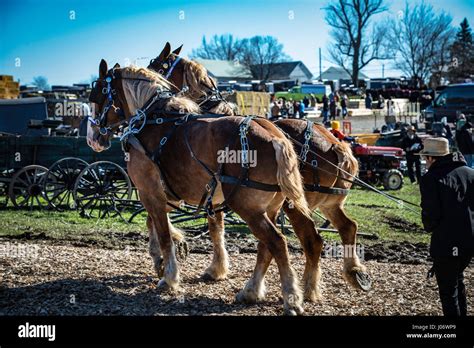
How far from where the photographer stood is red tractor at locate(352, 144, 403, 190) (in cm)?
1733

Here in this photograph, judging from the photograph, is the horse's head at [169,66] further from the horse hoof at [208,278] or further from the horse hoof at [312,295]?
the horse hoof at [312,295]

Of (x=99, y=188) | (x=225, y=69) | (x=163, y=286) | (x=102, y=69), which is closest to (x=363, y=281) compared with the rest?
(x=163, y=286)

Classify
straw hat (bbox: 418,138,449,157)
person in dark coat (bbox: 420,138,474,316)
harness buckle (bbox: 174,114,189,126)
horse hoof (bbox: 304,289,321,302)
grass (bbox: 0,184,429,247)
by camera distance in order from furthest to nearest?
1. grass (bbox: 0,184,429,247)
2. harness buckle (bbox: 174,114,189,126)
3. horse hoof (bbox: 304,289,321,302)
4. straw hat (bbox: 418,138,449,157)
5. person in dark coat (bbox: 420,138,474,316)

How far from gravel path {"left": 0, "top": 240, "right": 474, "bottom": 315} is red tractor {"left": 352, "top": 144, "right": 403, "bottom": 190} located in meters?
9.35

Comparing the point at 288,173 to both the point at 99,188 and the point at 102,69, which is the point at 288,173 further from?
the point at 99,188

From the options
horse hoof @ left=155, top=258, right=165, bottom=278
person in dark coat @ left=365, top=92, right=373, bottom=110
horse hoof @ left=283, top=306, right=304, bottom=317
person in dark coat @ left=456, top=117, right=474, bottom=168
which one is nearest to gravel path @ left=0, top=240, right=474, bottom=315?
horse hoof @ left=155, top=258, right=165, bottom=278

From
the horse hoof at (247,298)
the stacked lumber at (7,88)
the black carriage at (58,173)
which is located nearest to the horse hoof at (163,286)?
the horse hoof at (247,298)

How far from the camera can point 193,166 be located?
21.0 ft

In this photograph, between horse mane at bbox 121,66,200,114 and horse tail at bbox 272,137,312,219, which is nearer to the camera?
horse tail at bbox 272,137,312,219

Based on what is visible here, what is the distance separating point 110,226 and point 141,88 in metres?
4.33

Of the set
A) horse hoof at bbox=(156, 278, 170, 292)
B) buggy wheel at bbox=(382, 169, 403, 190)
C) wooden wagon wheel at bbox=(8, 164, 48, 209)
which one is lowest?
buggy wheel at bbox=(382, 169, 403, 190)

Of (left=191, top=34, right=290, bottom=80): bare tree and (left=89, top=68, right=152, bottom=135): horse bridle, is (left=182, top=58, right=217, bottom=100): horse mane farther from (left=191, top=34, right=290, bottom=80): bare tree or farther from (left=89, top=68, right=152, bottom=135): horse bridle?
(left=191, top=34, right=290, bottom=80): bare tree

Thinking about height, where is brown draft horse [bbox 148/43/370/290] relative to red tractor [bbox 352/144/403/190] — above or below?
above

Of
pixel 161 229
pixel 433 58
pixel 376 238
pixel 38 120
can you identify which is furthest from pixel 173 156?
pixel 433 58
